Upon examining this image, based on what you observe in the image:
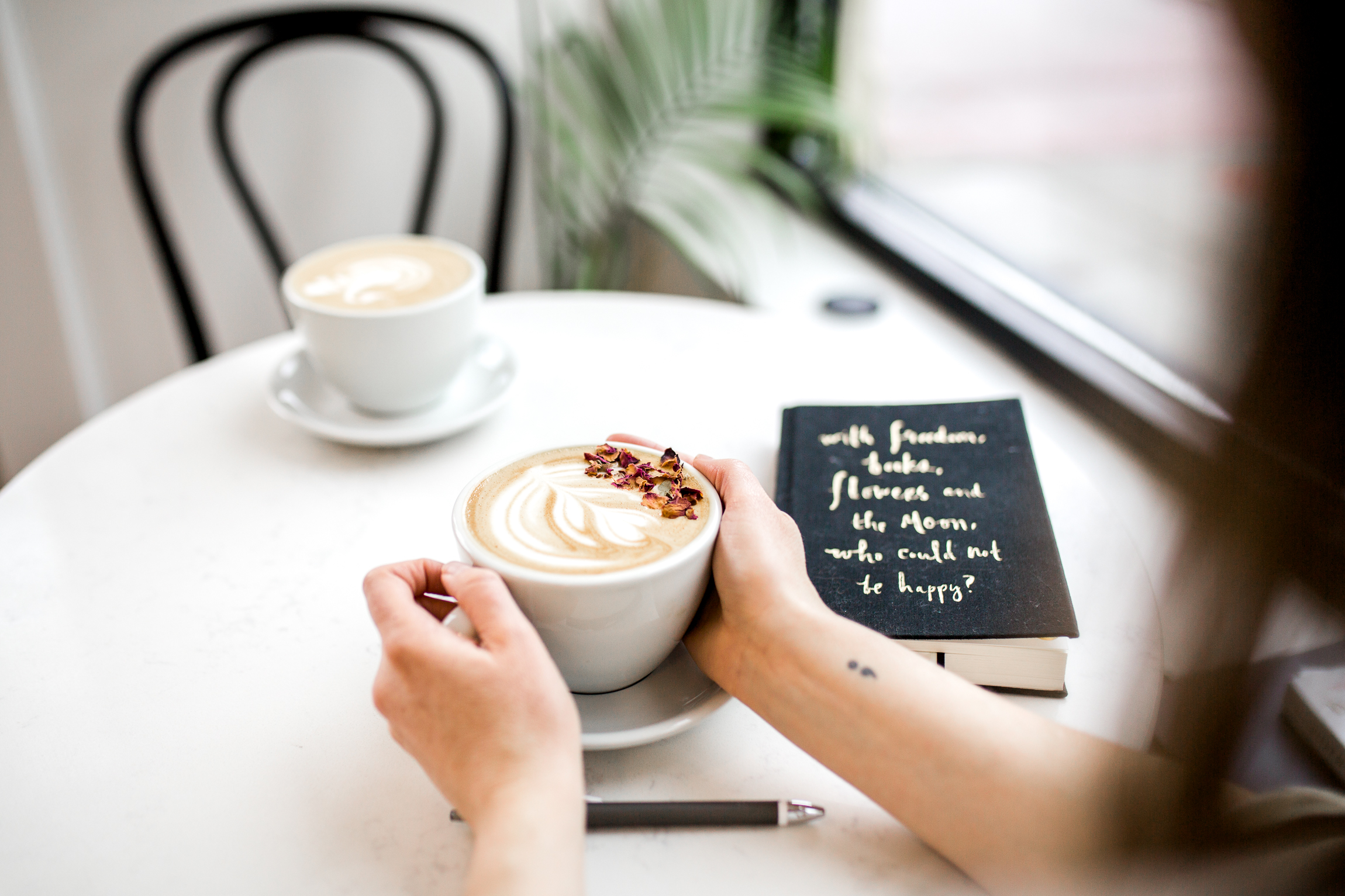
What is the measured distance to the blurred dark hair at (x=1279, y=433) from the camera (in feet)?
0.60

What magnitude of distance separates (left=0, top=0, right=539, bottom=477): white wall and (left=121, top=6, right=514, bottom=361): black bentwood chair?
0.17m

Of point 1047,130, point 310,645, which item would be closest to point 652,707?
point 310,645

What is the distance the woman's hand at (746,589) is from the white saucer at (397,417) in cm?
37

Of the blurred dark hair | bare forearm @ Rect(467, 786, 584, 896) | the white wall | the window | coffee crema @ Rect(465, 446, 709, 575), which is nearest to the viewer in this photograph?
the blurred dark hair

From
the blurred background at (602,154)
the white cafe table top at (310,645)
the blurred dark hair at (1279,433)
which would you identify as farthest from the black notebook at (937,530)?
the blurred background at (602,154)

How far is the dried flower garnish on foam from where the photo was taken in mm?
565

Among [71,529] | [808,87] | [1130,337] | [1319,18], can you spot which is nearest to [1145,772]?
[1319,18]

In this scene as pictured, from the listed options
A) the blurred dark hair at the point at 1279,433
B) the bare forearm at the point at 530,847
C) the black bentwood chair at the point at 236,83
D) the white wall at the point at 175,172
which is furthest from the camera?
the white wall at the point at 175,172

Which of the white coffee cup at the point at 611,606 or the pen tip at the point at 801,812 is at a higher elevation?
the white coffee cup at the point at 611,606

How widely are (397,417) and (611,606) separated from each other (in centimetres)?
50

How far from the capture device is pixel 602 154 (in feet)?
5.70

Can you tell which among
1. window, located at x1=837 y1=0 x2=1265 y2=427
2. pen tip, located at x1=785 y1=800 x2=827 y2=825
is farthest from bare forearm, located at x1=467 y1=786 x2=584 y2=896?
window, located at x1=837 y1=0 x2=1265 y2=427

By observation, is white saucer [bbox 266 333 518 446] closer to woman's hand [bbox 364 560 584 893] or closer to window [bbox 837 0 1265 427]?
woman's hand [bbox 364 560 584 893]

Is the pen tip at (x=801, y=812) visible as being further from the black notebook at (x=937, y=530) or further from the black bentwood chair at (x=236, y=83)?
the black bentwood chair at (x=236, y=83)
